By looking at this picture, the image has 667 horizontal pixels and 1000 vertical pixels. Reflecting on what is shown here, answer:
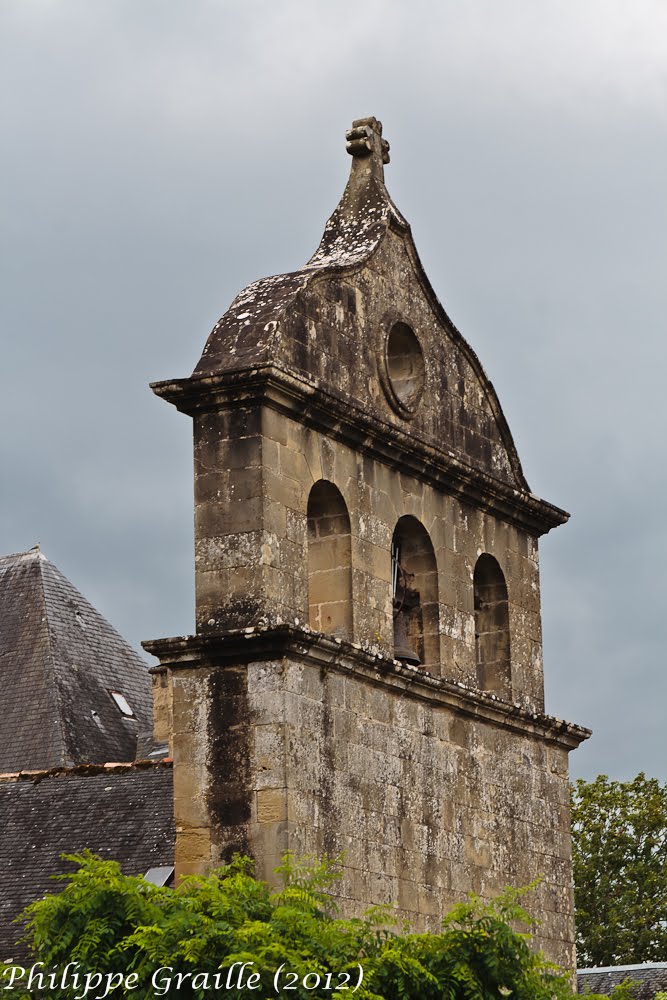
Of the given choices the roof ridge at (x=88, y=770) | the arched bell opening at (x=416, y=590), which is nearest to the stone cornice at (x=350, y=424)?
the arched bell opening at (x=416, y=590)

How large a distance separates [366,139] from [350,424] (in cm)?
248

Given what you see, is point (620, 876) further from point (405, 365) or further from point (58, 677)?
point (405, 365)

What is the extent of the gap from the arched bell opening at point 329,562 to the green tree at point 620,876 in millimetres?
24607

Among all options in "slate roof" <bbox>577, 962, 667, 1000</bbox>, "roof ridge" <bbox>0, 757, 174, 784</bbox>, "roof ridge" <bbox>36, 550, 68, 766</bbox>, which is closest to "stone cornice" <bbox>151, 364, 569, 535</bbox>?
"roof ridge" <bbox>0, 757, 174, 784</bbox>

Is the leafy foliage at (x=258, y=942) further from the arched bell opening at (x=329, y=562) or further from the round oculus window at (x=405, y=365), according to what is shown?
the round oculus window at (x=405, y=365)

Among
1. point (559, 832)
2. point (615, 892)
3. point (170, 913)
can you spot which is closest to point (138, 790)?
point (559, 832)

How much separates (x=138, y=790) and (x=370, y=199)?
7144 mm

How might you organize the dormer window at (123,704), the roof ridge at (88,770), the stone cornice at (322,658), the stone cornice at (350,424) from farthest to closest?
the dormer window at (123,704), the roof ridge at (88,770), the stone cornice at (350,424), the stone cornice at (322,658)

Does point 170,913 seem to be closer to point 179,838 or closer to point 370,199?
point 179,838

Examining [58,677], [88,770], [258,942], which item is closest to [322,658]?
[258,942]

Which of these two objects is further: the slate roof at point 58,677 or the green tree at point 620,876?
the green tree at point 620,876

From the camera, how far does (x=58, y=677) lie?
30.1 metres

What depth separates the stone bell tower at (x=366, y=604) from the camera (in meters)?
13.0

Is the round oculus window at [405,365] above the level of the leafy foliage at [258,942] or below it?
above
